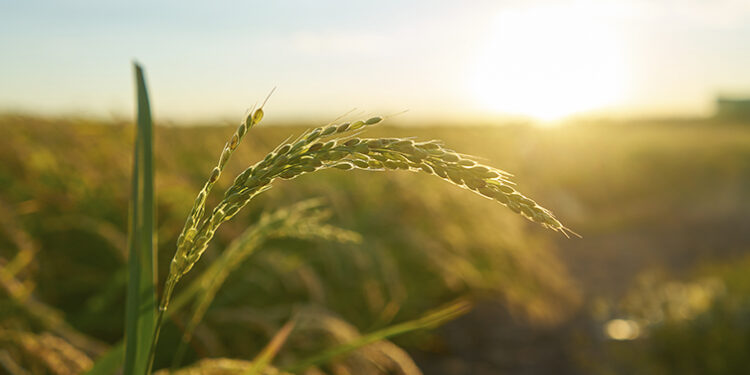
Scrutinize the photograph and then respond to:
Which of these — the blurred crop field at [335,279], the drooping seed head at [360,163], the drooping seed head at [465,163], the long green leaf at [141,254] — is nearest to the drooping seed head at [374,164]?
the drooping seed head at [360,163]

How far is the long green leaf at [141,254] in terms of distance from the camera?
3.34ft

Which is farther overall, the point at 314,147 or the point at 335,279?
the point at 335,279

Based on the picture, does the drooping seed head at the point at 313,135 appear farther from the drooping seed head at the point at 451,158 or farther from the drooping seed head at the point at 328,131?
the drooping seed head at the point at 451,158

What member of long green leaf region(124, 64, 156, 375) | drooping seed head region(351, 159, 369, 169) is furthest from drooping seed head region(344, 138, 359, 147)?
long green leaf region(124, 64, 156, 375)

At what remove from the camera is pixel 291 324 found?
167 centimetres

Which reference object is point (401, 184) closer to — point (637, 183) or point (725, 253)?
point (725, 253)

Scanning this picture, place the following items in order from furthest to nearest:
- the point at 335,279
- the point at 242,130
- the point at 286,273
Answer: the point at 335,279 → the point at 286,273 → the point at 242,130

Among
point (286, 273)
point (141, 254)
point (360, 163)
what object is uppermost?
point (360, 163)

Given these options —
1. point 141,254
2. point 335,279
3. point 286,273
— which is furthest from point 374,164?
point 335,279

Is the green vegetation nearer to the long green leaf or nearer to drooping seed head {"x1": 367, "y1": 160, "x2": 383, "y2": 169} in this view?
the long green leaf

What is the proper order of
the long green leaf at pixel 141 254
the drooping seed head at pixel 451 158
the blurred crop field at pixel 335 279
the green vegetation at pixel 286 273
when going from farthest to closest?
1. the blurred crop field at pixel 335 279
2. the green vegetation at pixel 286 273
3. the long green leaf at pixel 141 254
4. the drooping seed head at pixel 451 158

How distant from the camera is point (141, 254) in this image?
1.09 metres

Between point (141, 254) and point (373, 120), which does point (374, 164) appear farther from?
point (141, 254)

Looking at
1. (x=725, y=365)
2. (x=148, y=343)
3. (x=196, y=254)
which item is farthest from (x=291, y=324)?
(x=725, y=365)
